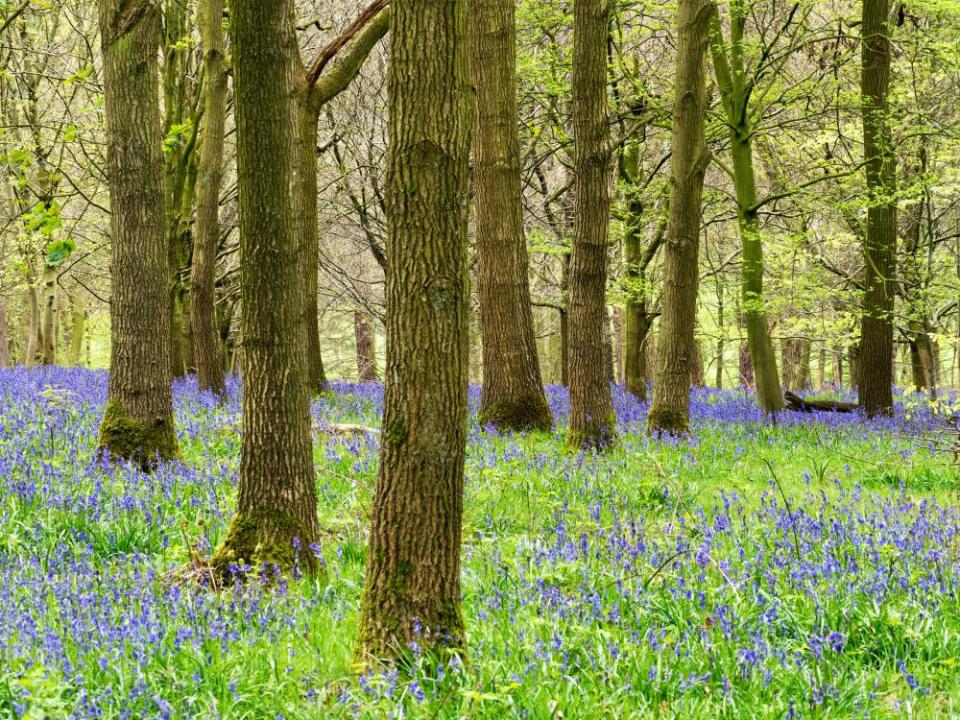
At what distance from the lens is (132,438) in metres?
6.79

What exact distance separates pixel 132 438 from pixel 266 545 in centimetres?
284

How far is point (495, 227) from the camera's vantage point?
9.71 metres

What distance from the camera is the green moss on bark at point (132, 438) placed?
6.73 m

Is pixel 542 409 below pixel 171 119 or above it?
below

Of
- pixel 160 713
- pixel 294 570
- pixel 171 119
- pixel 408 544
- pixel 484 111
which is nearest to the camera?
pixel 160 713

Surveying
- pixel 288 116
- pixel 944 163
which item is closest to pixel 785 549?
pixel 288 116

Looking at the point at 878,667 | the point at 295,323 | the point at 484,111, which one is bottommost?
the point at 878,667

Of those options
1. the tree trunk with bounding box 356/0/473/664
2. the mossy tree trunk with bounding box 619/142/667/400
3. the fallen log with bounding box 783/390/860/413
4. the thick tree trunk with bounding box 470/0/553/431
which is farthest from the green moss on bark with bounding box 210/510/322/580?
the fallen log with bounding box 783/390/860/413

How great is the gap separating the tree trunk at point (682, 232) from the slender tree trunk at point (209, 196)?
6394 millimetres

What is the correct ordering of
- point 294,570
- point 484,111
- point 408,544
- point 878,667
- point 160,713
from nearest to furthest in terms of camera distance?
point 160,713, point 408,544, point 878,667, point 294,570, point 484,111

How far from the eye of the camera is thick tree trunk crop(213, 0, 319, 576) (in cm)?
457

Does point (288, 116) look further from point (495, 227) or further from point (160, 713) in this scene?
point (495, 227)

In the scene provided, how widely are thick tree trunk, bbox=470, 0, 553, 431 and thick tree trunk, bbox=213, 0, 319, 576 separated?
5.16 meters

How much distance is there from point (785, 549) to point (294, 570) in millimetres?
2909
